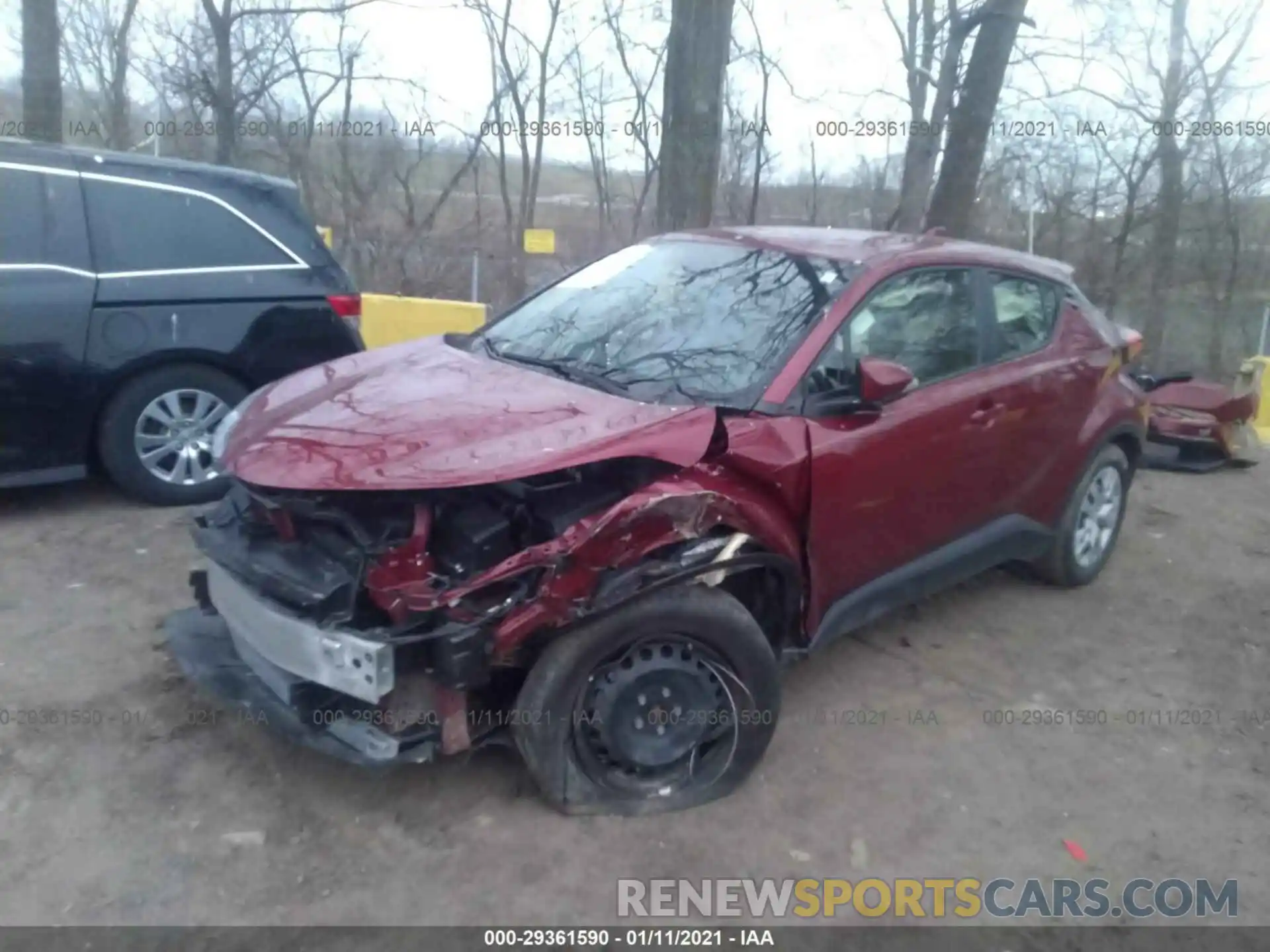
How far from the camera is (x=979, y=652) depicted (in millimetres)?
4973

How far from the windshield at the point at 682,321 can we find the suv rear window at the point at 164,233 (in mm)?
2098

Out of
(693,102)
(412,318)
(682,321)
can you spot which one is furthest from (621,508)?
(412,318)

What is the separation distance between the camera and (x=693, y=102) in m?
8.70

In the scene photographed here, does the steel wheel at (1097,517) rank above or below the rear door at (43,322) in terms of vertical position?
below

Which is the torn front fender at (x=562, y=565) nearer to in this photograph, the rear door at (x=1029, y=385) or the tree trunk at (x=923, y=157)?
the rear door at (x=1029, y=385)

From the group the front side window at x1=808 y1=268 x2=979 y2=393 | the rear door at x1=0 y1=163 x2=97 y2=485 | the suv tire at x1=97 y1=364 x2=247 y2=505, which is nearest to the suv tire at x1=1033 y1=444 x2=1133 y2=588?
the front side window at x1=808 y1=268 x2=979 y2=393

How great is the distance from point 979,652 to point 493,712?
2.46 meters

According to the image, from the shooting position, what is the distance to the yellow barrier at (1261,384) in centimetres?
966

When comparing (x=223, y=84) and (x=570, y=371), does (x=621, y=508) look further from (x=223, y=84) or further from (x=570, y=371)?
(x=223, y=84)

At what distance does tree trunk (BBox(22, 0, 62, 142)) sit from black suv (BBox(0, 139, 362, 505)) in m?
6.02

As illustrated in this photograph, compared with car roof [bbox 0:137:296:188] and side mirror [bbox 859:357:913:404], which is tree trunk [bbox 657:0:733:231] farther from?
side mirror [bbox 859:357:913:404]

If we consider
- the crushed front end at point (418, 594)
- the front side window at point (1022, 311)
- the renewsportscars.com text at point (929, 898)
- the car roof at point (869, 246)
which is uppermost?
the car roof at point (869, 246)

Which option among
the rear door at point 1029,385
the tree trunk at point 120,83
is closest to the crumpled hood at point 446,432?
the rear door at point 1029,385

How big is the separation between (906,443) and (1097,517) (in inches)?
80.2
